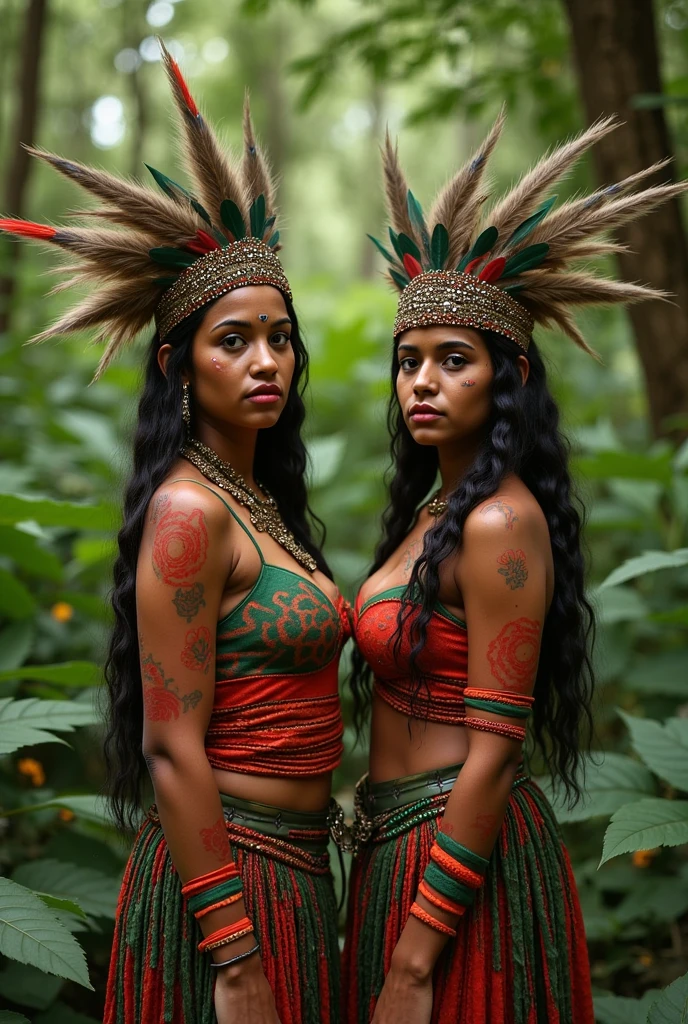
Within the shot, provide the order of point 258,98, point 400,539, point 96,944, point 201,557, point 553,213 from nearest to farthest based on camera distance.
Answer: point 201,557 < point 553,213 < point 400,539 < point 96,944 < point 258,98

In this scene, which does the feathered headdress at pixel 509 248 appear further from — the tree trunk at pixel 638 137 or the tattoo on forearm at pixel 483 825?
the tree trunk at pixel 638 137

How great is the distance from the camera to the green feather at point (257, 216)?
2451mm

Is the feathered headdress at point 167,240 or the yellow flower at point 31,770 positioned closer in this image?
the feathered headdress at point 167,240

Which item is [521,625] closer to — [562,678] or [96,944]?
[562,678]

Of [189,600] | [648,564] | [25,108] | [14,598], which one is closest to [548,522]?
[648,564]

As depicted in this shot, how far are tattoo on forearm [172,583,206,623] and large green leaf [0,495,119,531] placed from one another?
2.60 feet

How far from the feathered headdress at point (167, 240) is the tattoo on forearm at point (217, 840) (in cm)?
120

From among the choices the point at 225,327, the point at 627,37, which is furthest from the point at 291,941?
the point at 627,37

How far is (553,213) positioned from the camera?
248cm

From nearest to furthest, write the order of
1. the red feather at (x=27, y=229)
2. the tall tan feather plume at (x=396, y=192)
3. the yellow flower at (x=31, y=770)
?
the red feather at (x=27, y=229)
the tall tan feather plume at (x=396, y=192)
the yellow flower at (x=31, y=770)

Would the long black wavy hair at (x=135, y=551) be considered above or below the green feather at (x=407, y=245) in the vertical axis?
below

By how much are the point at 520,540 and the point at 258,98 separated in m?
12.9

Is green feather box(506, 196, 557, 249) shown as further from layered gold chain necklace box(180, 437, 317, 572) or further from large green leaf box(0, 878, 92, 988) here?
large green leaf box(0, 878, 92, 988)

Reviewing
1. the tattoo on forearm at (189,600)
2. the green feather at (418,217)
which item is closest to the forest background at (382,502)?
the green feather at (418,217)
